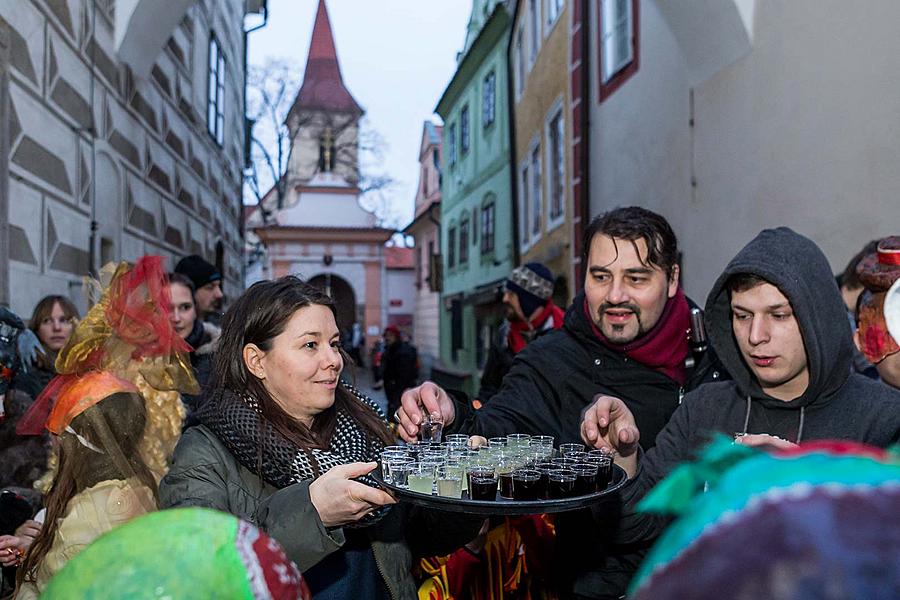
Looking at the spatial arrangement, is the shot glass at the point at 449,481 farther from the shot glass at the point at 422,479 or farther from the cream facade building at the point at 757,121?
the cream facade building at the point at 757,121

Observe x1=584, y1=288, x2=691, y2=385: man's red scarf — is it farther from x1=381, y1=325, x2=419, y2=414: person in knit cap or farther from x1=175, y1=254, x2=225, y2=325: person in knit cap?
x1=381, y1=325, x2=419, y2=414: person in knit cap

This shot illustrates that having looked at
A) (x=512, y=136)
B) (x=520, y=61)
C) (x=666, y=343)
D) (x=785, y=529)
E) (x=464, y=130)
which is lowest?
(x=785, y=529)

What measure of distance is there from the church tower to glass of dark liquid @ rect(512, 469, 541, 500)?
35.4 m

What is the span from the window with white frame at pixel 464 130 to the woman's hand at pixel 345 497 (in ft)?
73.9

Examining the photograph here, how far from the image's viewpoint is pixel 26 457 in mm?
3203

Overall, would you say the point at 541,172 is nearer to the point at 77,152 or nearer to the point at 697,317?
the point at 77,152

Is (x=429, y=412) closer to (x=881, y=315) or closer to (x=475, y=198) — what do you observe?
(x=881, y=315)

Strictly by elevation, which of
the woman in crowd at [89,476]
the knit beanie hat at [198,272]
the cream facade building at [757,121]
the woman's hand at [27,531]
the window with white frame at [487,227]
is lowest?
the woman's hand at [27,531]

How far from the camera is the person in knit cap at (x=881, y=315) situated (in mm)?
2436

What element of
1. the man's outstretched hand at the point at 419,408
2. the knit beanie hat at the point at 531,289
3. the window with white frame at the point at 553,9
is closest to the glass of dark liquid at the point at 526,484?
the man's outstretched hand at the point at 419,408

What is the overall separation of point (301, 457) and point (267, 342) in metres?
0.36

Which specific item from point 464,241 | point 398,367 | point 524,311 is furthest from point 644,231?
point 464,241

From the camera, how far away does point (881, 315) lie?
97.6 inches

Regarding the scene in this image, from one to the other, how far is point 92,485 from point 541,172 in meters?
13.0
